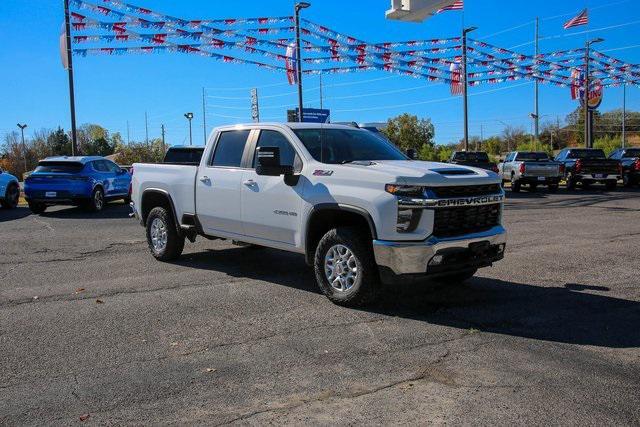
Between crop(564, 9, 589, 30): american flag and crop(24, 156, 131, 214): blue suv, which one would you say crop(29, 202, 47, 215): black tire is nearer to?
crop(24, 156, 131, 214): blue suv

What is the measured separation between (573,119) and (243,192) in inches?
3338

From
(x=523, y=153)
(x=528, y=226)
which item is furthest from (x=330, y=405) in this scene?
(x=523, y=153)

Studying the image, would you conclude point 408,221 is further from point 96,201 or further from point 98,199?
point 98,199

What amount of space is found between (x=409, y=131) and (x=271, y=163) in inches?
2564

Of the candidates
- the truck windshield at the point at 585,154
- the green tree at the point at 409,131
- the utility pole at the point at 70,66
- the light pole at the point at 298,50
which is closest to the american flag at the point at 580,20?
the truck windshield at the point at 585,154

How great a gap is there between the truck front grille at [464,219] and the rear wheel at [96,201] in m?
13.0

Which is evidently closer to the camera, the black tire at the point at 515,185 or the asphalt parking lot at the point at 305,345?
the asphalt parking lot at the point at 305,345

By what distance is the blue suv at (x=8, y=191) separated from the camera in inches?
693

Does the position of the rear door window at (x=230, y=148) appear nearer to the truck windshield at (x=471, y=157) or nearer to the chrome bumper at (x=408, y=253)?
the chrome bumper at (x=408, y=253)

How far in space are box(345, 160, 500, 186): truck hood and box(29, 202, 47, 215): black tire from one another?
43.8 feet

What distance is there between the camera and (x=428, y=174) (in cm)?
566

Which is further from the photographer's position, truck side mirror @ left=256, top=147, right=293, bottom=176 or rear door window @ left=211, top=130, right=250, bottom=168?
rear door window @ left=211, top=130, right=250, bottom=168

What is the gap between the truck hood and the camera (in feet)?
18.3

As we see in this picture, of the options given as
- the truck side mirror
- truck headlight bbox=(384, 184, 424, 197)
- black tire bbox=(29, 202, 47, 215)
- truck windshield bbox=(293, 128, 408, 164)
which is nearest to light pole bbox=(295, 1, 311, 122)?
black tire bbox=(29, 202, 47, 215)
